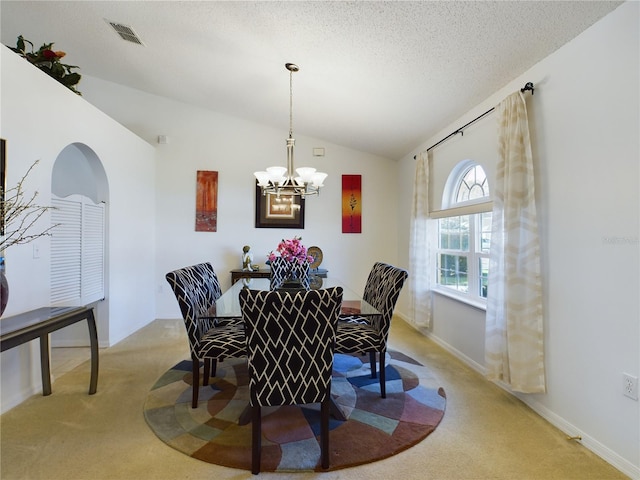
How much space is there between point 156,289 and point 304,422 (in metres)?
3.53

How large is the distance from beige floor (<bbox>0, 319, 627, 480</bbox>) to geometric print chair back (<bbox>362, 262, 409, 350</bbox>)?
2.36ft

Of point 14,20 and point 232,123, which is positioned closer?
point 14,20

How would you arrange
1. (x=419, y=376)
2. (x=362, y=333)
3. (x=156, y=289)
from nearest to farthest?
(x=362, y=333), (x=419, y=376), (x=156, y=289)

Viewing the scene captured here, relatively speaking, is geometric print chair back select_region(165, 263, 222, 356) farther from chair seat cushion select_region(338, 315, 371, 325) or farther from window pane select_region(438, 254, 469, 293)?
window pane select_region(438, 254, 469, 293)

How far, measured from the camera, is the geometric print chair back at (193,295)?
2.11 meters

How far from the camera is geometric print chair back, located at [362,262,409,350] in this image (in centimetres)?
236

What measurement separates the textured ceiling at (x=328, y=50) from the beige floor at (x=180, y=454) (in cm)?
245

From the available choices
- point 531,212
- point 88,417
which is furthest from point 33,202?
point 531,212

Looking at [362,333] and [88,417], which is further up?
[362,333]

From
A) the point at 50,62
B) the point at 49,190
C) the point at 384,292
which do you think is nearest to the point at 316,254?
the point at 384,292

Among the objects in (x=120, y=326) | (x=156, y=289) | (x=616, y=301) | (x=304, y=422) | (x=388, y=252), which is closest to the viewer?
(x=616, y=301)

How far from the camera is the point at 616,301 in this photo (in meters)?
1.69

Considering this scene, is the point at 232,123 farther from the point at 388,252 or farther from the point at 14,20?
the point at 388,252

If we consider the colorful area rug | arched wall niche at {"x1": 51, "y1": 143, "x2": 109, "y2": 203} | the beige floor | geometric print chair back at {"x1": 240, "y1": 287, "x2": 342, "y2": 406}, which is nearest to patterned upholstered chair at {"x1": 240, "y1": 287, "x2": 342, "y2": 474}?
geometric print chair back at {"x1": 240, "y1": 287, "x2": 342, "y2": 406}
